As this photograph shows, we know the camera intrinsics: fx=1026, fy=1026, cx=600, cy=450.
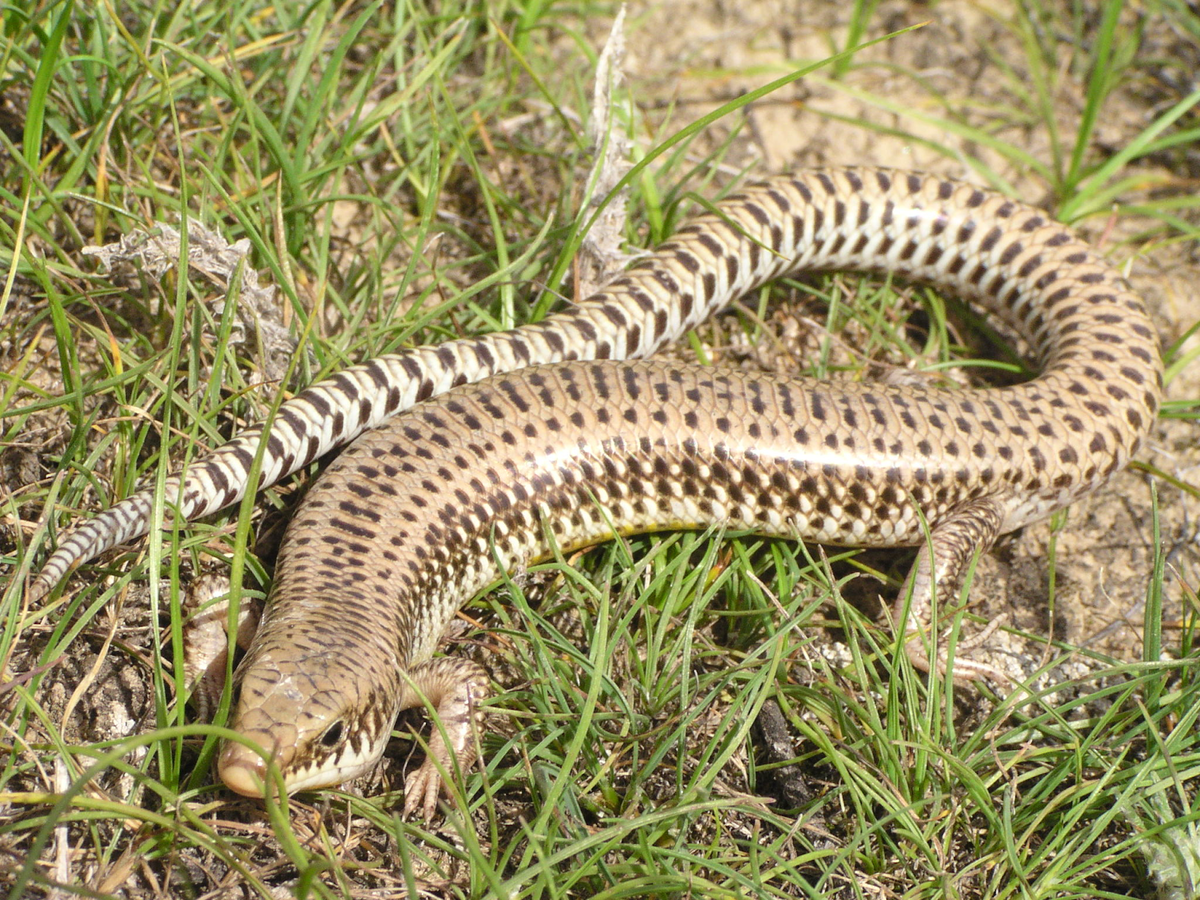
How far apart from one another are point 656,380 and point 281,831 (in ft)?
8.08

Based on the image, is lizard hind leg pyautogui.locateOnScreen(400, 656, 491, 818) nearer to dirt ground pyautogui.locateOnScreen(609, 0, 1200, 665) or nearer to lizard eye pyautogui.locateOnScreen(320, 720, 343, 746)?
lizard eye pyautogui.locateOnScreen(320, 720, 343, 746)

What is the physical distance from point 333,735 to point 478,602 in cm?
105

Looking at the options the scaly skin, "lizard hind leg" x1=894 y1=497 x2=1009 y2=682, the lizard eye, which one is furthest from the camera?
"lizard hind leg" x1=894 y1=497 x2=1009 y2=682

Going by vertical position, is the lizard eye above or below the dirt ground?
below

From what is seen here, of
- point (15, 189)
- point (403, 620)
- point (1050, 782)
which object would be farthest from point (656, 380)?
point (15, 189)

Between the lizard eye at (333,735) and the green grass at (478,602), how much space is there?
291mm

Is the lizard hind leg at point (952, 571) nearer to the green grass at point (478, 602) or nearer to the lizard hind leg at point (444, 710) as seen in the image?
the green grass at point (478, 602)

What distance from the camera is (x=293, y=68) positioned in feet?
16.6

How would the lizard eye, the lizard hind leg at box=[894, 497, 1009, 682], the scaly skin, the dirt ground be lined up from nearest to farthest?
the lizard eye → the scaly skin → the lizard hind leg at box=[894, 497, 1009, 682] → the dirt ground

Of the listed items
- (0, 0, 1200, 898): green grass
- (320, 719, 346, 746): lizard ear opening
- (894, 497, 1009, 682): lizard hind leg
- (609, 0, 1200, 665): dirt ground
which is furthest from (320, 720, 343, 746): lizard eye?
(609, 0, 1200, 665): dirt ground

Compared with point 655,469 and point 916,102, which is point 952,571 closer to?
point 655,469

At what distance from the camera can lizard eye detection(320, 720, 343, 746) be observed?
10.7 ft

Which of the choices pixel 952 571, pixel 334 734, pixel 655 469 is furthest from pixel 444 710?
pixel 952 571

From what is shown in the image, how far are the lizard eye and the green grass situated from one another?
0.29 metres
